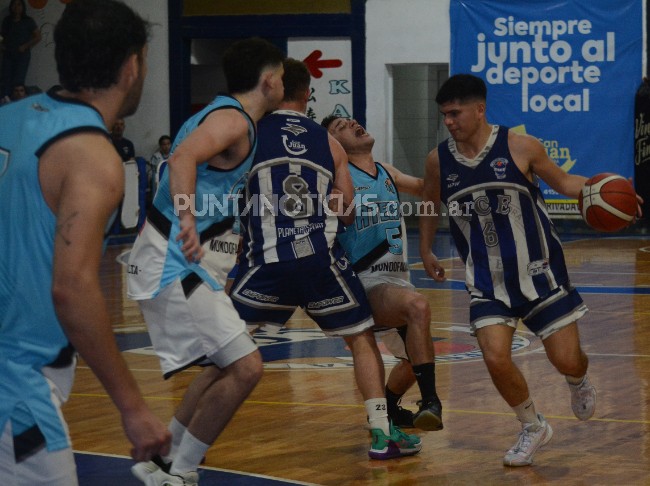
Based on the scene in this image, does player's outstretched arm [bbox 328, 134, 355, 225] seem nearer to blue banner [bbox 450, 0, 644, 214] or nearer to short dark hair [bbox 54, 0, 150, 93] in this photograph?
short dark hair [bbox 54, 0, 150, 93]

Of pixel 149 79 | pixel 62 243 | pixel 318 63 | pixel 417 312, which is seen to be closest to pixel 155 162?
pixel 149 79

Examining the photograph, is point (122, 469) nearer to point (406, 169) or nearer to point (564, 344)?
point (564, 344)

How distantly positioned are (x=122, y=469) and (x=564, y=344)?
80.6 inches

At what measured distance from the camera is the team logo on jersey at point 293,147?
5312 mm

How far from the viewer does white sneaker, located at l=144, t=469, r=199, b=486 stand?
4.58 m

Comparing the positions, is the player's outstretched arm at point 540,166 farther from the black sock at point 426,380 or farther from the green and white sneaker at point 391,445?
the green and white sneaker at point 391,445

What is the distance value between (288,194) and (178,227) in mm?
836

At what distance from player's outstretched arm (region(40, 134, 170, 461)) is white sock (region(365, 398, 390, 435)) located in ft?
9.42

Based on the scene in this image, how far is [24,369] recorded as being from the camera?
261 cm

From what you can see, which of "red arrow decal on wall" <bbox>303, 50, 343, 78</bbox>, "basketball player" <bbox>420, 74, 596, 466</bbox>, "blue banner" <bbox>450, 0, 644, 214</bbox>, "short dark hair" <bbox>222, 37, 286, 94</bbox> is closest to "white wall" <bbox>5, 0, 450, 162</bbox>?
"blue banner" <bbox>450, 0, 644, 214</bbox>

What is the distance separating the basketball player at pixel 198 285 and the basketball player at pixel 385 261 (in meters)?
1.26

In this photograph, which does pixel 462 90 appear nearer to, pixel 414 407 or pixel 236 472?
pixel 414 407

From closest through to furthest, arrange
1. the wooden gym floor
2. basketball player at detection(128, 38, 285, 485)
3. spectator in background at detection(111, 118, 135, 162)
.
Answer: basketball player at detection(128, 38, 285, 485) → the wooden gym floor → spectator in background at detection(111, 118, 135, 162)

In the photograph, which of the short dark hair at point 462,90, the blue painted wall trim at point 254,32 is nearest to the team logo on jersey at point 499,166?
the short dark hair at point 462,90
